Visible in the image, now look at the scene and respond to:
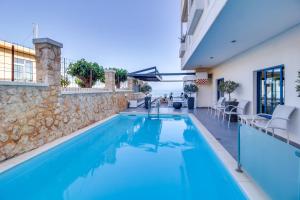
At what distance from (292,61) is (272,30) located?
1.06m

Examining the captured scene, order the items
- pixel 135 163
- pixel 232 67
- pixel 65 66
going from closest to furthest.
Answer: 1. pixel 135 163
2. pixel 65 66
3. pixel 232 67

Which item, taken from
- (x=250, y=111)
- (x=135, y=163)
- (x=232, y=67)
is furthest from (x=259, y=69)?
(x=135, y=163)

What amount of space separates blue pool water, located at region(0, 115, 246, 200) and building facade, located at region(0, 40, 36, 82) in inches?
82.7

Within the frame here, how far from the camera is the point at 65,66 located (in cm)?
695

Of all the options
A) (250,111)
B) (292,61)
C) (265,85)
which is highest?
(292,61)

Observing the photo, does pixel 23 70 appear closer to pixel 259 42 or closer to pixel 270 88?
pixel 259 42

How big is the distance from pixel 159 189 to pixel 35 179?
2.32 metres

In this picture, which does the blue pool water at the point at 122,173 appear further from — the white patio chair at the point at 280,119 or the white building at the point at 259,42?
the white building at the point at 259,42

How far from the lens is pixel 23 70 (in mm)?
5109

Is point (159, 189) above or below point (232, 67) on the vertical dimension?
below

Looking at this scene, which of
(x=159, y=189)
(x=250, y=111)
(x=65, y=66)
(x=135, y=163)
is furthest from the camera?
(x=250, y=111)

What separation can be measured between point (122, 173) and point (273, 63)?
5971 mm

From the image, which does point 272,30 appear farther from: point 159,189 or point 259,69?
Answer: point 159,189

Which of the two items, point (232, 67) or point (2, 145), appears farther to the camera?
point (232, 67)
